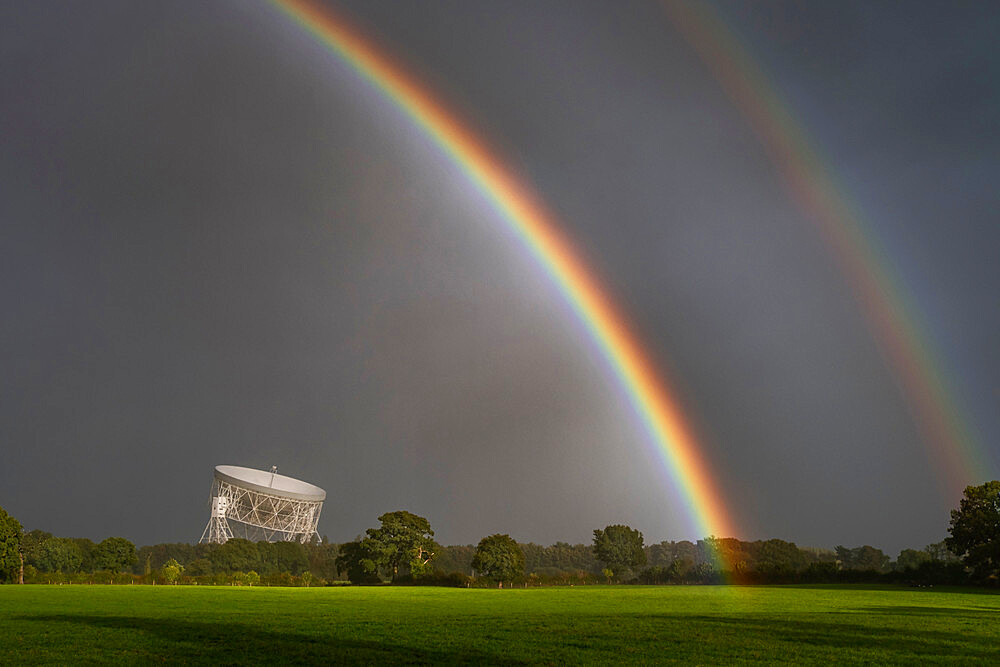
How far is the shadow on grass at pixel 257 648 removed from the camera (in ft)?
69.2

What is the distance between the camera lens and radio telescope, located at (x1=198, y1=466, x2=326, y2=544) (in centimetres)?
12238

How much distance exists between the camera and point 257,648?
2330cm

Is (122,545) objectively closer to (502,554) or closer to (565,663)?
(502,554)

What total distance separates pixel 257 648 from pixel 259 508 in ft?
349

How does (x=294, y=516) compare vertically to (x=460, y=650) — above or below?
above

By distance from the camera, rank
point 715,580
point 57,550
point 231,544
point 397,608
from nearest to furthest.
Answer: point 397,608
point 715,580
point 57,550
point 231,544

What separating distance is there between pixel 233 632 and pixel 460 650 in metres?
9.95

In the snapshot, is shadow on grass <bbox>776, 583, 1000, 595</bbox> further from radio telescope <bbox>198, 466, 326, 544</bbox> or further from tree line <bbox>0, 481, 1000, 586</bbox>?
radio telescope <bbox>198, 466, 326, 544</bbox>

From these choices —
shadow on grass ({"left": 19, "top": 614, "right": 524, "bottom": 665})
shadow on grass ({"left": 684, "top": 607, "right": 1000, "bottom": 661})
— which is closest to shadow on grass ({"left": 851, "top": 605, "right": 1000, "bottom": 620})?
shadow on grass ({"left": 684, "top": 607, "right": 1000, "bottom": 661})

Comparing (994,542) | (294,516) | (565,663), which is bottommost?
(565,663)

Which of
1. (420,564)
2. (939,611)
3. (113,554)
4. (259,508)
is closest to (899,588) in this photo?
(939,611)

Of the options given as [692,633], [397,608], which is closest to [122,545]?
[397,608]

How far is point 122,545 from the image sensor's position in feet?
438

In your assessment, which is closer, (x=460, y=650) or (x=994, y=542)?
(x=460, y=650)
